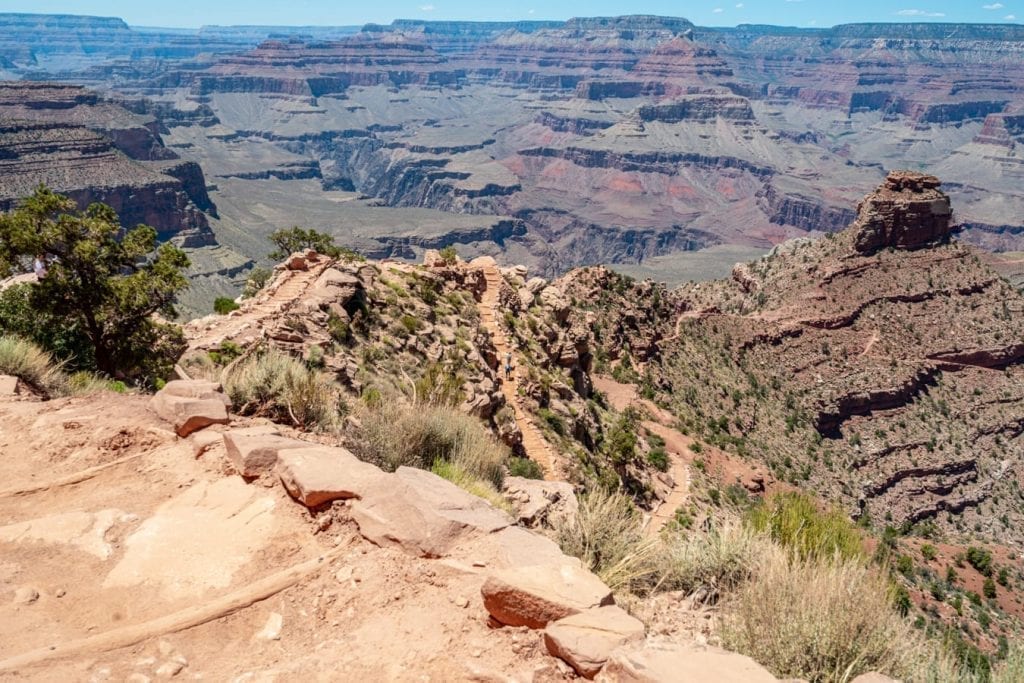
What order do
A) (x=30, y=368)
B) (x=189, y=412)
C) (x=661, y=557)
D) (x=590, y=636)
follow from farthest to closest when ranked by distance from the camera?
(x=30, y=368) < (x=189, y=412) < (x=661, y=557) < (x=590, y=636)

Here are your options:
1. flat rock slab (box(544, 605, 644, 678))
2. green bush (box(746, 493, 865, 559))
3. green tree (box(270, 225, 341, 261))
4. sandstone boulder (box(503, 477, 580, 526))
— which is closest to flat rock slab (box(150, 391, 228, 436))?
sandstone boulder (box(503, 477, 580, 526))

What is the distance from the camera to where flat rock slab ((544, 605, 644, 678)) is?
233 inches

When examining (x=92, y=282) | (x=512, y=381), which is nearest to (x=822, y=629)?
(x=92, y=282)

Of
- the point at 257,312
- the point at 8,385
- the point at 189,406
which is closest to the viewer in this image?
the point at 189,406

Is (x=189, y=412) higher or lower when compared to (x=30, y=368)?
higher

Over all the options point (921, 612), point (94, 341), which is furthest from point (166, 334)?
point (921, 612)

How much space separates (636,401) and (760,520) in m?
30.1

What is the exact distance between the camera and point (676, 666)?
566 centimetres

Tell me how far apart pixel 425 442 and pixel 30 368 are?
7.34 m

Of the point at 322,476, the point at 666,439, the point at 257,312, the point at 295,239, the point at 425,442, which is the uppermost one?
the point at 322,476

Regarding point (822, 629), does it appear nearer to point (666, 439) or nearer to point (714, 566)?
point (714, 566)

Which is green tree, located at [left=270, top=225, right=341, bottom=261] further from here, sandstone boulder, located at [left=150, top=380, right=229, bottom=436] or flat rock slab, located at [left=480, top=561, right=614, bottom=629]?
flat rock slab, located at [left=480, top=561, right=614, bottom=629]

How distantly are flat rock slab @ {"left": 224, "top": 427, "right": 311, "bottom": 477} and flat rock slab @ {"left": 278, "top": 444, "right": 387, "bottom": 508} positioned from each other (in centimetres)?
16

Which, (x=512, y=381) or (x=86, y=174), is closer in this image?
(x=512, y=381)
